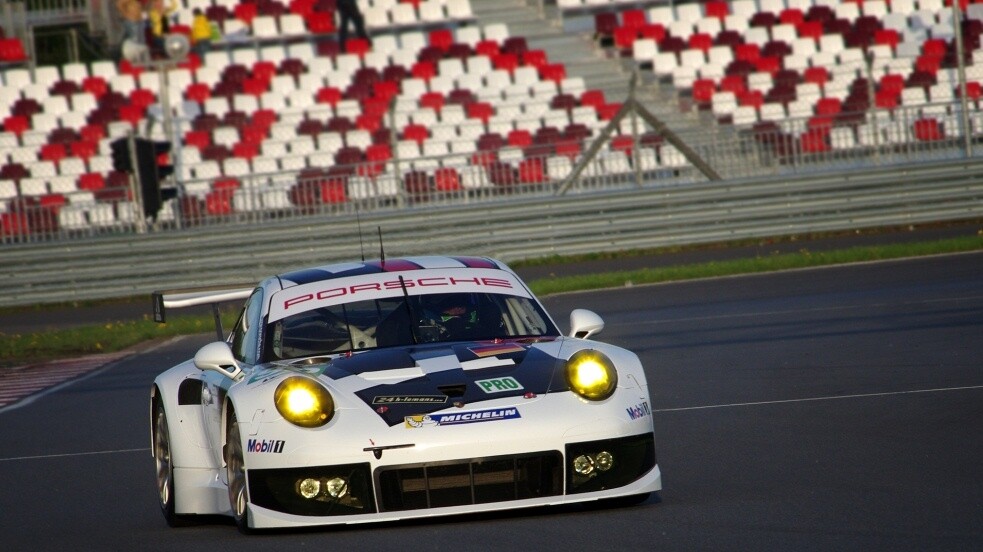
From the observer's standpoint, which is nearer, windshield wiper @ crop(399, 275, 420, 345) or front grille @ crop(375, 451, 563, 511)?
front grille @ crop(375, 451, 563, 511)

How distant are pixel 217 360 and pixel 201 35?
2779cm

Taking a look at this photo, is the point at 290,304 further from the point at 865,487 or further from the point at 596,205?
the point at 596,205

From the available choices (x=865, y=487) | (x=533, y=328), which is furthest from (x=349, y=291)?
(x=865, y=487)

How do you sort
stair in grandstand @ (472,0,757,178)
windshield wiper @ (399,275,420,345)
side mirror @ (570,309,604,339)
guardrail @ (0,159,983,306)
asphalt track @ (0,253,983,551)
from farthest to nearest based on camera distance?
stair in grandstand @ (472,0,757,178) → guardrail @ (0,159,983,306) → side mirror @ (570,309,604,339) → windshield wiper @ (399,275,420,345) → asphalt track @ (0,253,983,551)

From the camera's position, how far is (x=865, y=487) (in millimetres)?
6867

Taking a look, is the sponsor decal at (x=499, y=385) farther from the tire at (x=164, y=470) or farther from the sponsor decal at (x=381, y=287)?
the tire at (x=164, y=470)

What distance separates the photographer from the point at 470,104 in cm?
2902

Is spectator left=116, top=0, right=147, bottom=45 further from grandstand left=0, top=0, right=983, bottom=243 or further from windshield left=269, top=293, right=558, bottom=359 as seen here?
windshield left=269, top=293, right=558, bottom=359

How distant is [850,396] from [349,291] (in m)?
3.81

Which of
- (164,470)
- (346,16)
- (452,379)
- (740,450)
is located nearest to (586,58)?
(346,16)

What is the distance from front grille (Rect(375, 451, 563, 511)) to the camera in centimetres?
631

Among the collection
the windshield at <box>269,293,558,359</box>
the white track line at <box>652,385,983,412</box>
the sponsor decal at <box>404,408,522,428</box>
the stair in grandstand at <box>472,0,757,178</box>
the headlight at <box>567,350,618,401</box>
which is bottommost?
the white track line at <box>652,385,983,412</box>

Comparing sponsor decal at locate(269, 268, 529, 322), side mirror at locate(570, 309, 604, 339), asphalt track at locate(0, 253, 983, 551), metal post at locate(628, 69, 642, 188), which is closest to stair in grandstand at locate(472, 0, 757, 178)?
metal post at locate(628, 69, 642, 188)

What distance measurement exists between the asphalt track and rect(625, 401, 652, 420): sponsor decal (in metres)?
0.41
